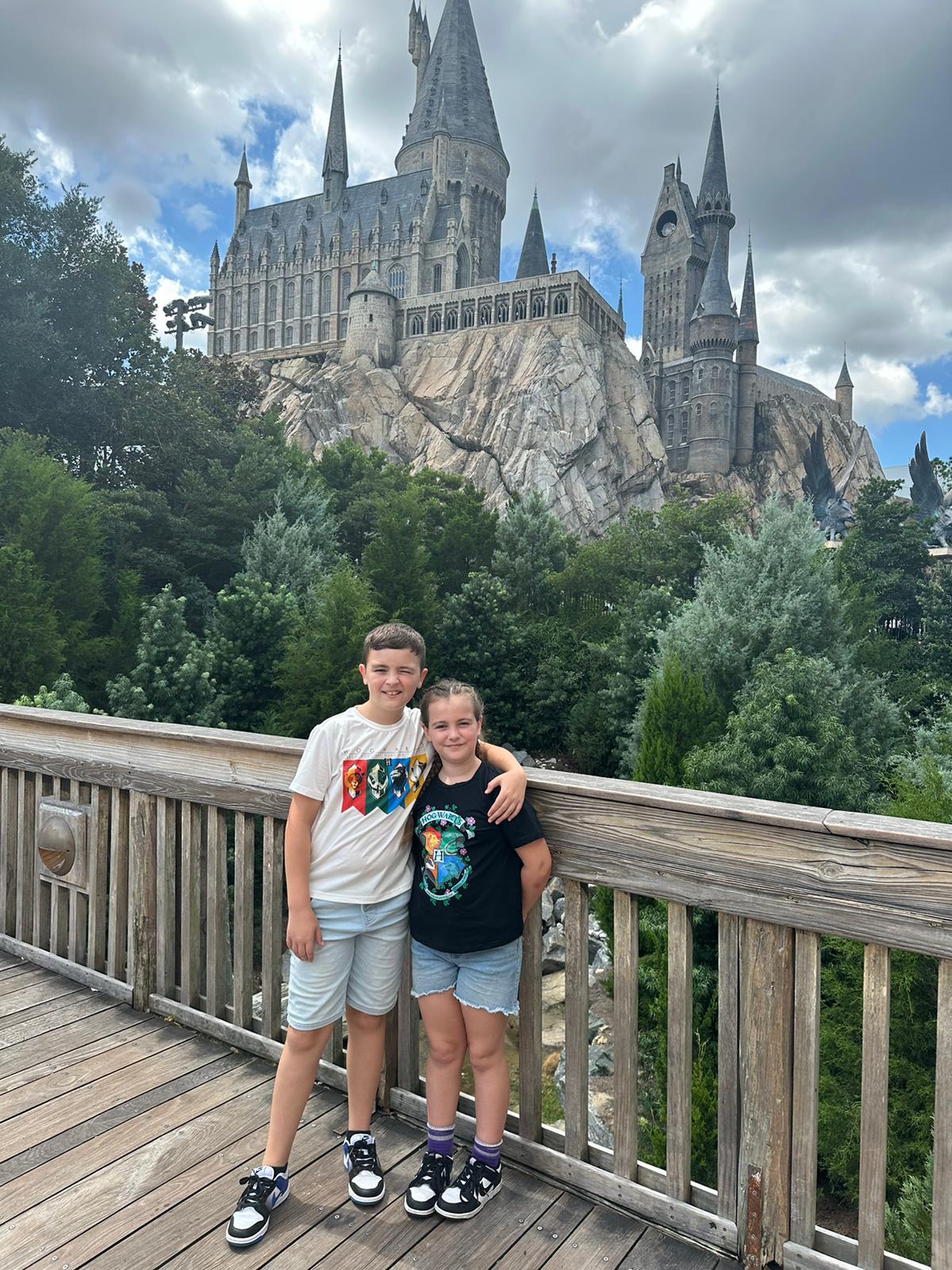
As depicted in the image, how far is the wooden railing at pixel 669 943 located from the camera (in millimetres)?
1702

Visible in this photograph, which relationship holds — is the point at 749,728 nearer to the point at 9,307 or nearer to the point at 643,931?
the point at 643,931

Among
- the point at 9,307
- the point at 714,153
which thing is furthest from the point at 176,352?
the point at 714,153

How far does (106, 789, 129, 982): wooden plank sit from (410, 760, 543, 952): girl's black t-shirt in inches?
61.6

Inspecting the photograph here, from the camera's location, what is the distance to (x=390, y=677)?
2.23 meters

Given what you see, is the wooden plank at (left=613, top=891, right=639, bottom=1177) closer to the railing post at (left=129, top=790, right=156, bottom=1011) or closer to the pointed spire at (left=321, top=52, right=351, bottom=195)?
the railing post at (left=129, top=790, right=156, bottom=1011)

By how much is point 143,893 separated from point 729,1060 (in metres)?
2.17

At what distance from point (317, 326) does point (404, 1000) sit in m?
79.6

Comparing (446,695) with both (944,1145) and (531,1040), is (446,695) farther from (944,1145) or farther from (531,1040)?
(944,1145)

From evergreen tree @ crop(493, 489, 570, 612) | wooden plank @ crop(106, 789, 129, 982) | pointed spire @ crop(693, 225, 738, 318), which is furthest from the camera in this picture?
pointed spire @ crop(693, 225, 738, 318)

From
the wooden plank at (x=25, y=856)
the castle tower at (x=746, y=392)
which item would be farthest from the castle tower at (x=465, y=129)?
the wooden plank at (x=25, y=856)

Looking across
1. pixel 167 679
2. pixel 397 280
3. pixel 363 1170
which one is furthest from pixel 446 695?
pixel 397 280

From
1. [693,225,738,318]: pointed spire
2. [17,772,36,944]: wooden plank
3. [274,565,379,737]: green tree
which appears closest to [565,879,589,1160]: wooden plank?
[17,772,36,944]: wooden plank

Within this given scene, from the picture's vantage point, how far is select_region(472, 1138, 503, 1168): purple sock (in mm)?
2129

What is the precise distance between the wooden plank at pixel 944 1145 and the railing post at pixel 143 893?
8.40ft
